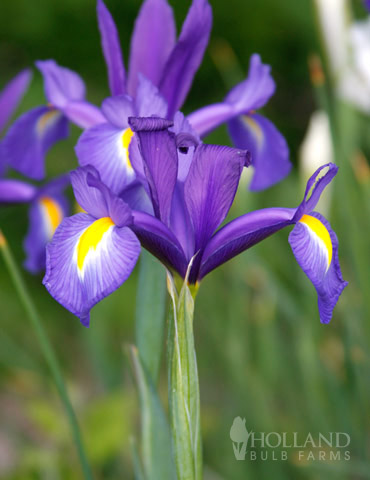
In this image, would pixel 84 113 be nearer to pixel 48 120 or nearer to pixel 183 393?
pixel 48 120

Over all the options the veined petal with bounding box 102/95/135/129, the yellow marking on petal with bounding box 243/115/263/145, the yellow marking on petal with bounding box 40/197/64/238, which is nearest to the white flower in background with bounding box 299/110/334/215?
the yellow marking on petal with bounding box 243/115/263/145

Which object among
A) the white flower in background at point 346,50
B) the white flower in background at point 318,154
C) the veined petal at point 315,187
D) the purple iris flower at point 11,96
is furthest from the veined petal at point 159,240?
the white flower in background at point 346,50

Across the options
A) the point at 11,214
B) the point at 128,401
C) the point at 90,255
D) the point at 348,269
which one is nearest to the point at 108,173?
the point at 90,255

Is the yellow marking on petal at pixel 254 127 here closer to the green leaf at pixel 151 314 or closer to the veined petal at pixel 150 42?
the veined petal at pixel 150 42

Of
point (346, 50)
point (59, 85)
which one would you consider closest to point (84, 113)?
point (59, 85)

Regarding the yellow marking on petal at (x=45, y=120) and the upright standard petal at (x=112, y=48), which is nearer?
the upright standard petal at (x=112, y=48)

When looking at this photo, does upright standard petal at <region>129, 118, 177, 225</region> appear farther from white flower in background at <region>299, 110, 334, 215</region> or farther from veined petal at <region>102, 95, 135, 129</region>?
white flower in background at <region>299, 110, 334, 215</region>
